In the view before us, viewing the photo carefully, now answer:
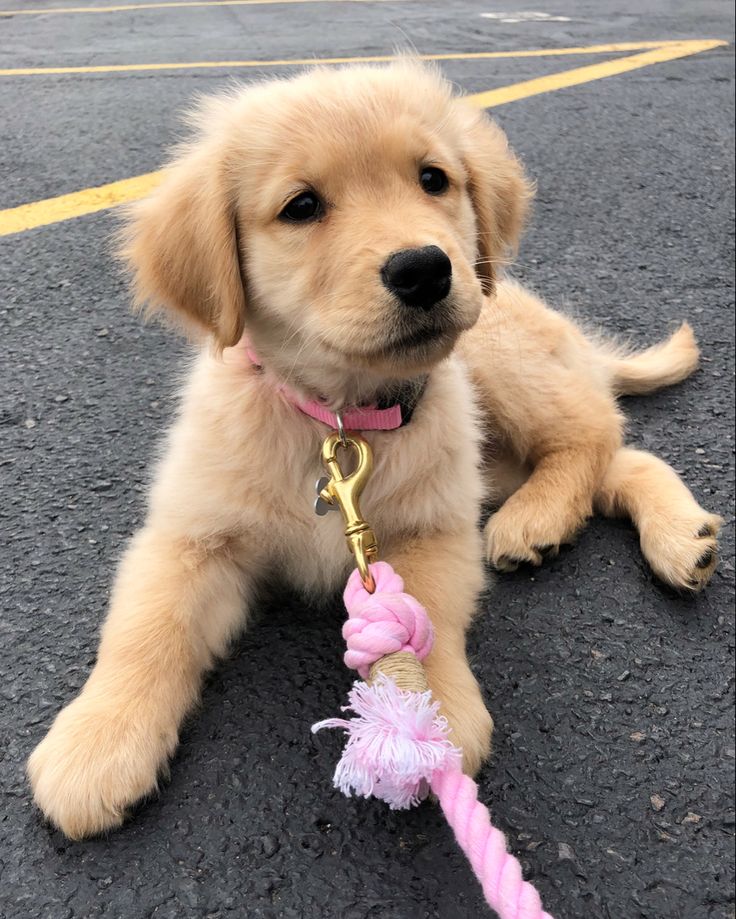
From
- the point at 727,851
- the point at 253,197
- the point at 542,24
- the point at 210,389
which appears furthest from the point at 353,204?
the point at 542,24

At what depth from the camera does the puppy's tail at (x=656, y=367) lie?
312 centimetres

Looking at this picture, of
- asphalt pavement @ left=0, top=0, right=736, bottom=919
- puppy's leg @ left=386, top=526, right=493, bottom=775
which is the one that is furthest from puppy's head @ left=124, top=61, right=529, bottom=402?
asphalt pavement @ left=0, top=0, right=736, bottom=919

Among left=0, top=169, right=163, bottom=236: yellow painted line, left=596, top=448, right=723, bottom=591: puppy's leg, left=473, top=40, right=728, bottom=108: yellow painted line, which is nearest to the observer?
left=596, top=448, right=723, bottom=591: puppy's leg

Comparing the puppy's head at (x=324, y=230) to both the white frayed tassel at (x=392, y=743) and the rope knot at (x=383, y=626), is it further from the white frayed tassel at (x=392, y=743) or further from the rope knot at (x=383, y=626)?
the white frayed tassel at (x=392, y=743)

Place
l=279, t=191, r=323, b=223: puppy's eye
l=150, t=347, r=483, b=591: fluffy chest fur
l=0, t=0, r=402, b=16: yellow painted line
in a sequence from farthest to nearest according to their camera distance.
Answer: l=0, t=0, r=402, b=16: yellow painted line
l=150, t=347, r=483, b=591: fluffy chest fur
l=279, t=191, r=323, b=223: puppy's eye

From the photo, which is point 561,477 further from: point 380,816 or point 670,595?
point 380,816

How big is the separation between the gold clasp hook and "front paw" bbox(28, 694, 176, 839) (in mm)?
516

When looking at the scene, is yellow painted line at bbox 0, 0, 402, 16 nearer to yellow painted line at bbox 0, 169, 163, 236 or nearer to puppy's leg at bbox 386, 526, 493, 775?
yellow painted line at bbox 0, 169, 163, 236

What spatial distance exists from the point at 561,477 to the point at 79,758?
159 centimetres

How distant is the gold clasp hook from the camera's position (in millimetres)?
1615

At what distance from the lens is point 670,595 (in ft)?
7.37

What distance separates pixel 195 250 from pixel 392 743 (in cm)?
118

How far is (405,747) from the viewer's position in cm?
133

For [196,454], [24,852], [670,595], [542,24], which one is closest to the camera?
[24,852]
